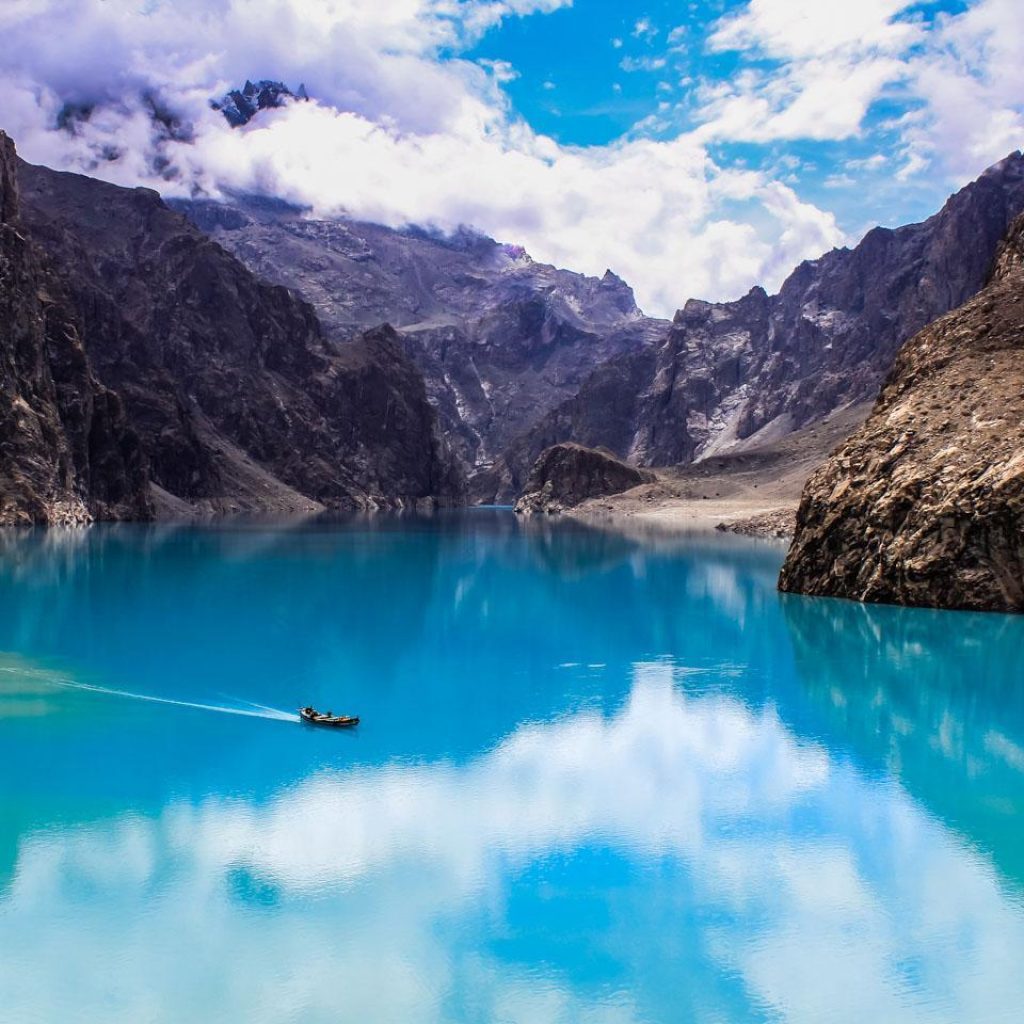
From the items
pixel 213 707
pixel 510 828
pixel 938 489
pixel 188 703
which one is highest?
pixel 938 489

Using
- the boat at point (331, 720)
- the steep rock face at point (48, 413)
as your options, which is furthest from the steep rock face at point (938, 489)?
the steep rock face at point (48, 413)

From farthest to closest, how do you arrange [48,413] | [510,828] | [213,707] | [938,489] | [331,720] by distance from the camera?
[48,413] → [938,489] → [213,707] → [331,720] → [510,828]

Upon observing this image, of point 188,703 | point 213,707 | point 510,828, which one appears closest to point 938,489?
point 213,707

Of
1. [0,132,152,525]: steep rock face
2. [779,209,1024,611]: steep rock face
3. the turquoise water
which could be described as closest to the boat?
the turquoise water

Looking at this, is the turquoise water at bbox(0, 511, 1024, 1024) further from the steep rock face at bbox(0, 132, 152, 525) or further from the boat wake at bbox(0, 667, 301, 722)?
the steep rock face at bbox(0, 132, 152, 525)

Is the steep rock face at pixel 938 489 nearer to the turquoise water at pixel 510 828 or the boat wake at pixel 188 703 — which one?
the turquoise water at pixel 510 828

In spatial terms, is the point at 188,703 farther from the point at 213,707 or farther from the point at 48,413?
the point at 48,413

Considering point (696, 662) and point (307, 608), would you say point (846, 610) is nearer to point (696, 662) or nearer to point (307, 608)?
point (696, 662)
